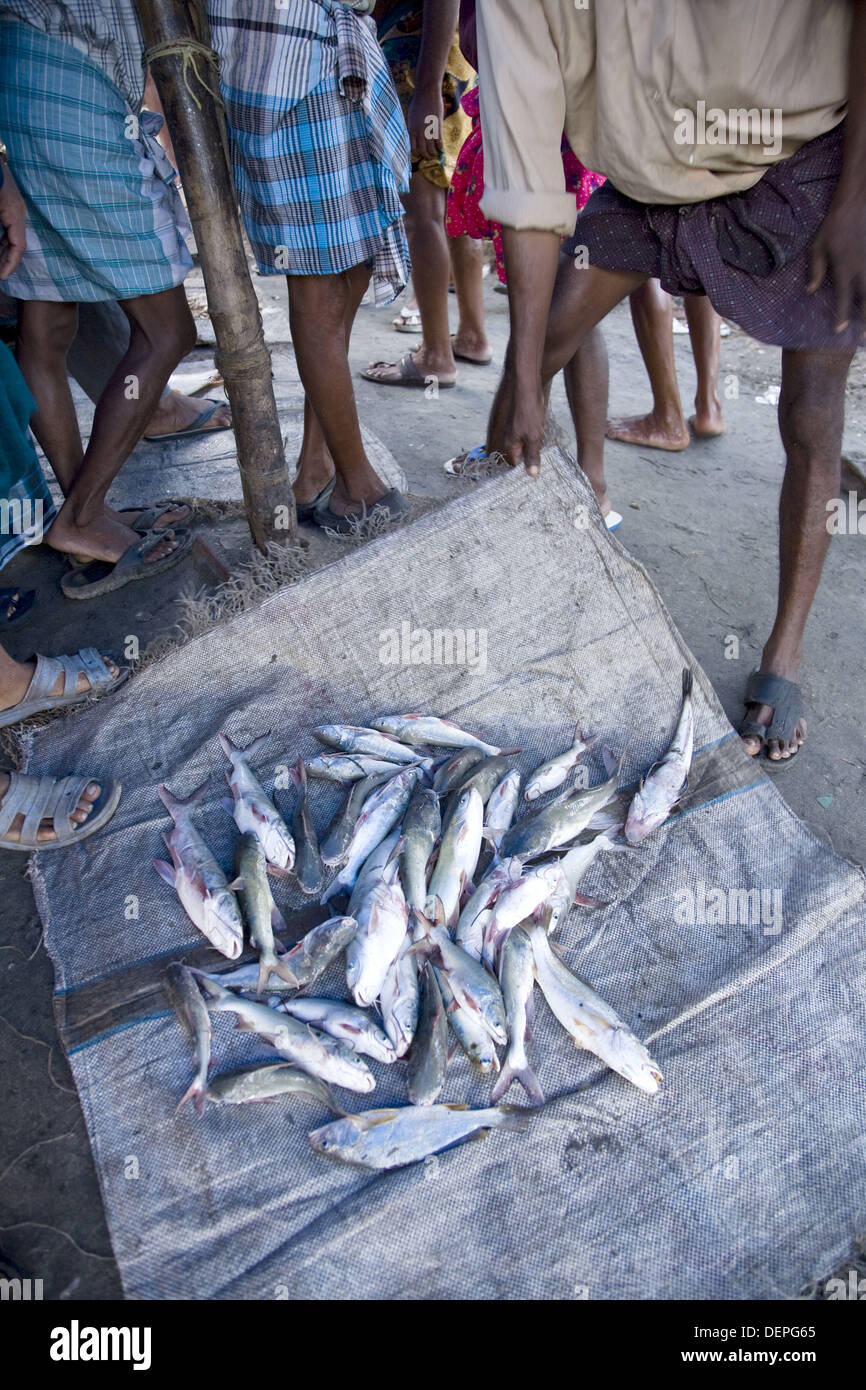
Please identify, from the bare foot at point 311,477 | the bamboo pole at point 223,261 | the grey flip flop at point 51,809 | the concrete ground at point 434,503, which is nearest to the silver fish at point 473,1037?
the concrete ground at point 434,503

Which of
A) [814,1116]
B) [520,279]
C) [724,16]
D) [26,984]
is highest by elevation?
[724,16]

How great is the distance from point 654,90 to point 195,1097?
2775 mm

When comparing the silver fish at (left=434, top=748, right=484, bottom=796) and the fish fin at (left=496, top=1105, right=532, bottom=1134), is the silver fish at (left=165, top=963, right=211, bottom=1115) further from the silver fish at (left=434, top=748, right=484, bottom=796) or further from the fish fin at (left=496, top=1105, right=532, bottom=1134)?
the silver fish at (left=434, top=748, right=484, bottom=796)

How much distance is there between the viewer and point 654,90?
2.33 meters

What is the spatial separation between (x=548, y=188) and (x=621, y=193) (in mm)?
337

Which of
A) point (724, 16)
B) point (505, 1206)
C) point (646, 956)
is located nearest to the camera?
point (505, 1206)

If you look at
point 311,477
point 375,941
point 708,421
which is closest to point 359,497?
point 311,477

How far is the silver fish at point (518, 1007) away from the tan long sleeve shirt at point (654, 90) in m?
1.99

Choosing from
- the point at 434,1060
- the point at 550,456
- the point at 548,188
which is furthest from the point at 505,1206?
the point at 548,188

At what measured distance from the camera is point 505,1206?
1.66 m

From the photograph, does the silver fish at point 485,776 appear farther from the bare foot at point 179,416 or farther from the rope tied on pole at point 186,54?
the bare foot at point 179,416

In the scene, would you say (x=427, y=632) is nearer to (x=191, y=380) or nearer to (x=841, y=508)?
(x=841, y=508)

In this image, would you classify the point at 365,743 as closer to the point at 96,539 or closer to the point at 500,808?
the point at 500,808

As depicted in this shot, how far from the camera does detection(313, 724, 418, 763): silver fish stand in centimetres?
237
